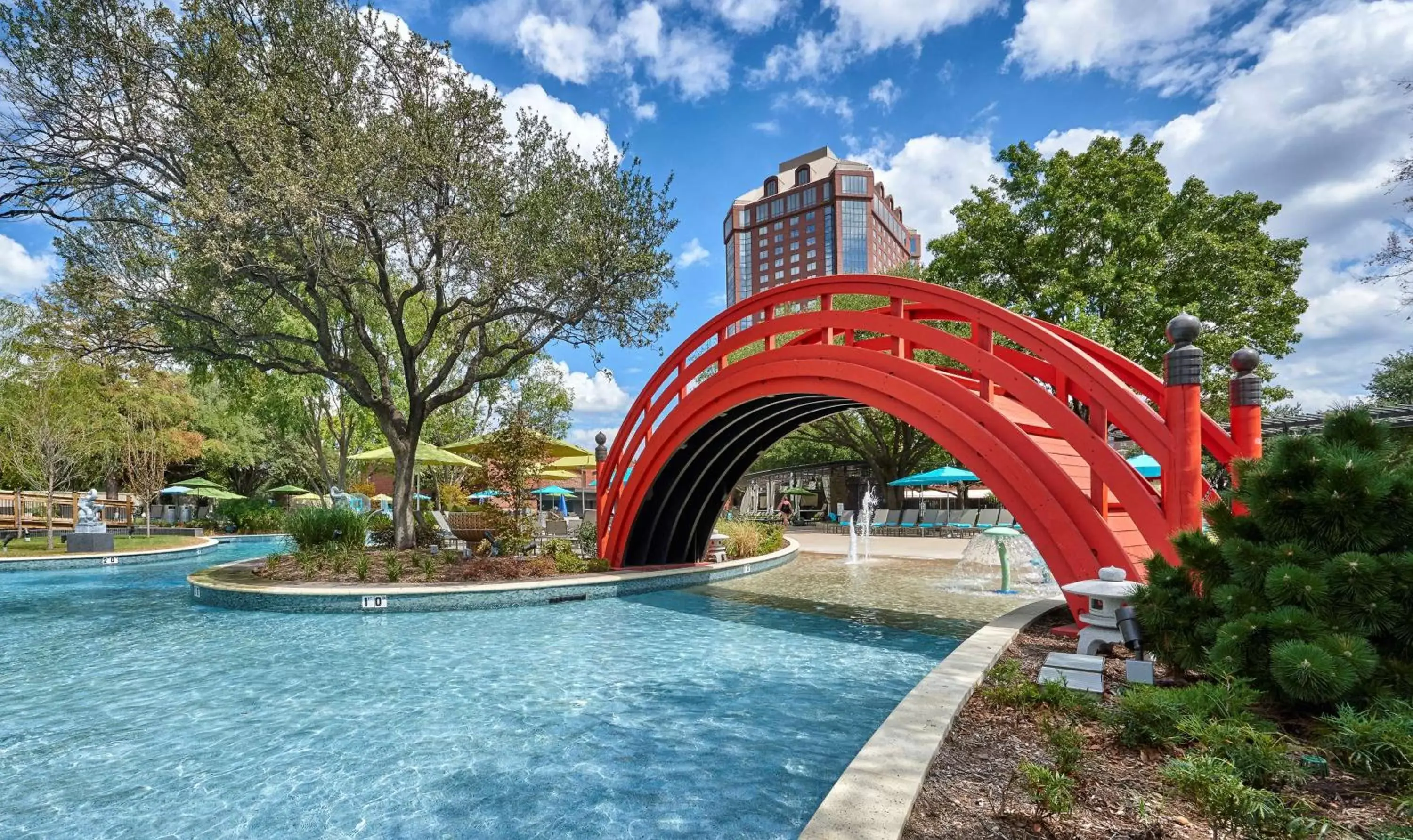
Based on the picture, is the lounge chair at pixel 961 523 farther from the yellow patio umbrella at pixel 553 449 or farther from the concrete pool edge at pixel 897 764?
the concrete pool edge at pixel 897 764

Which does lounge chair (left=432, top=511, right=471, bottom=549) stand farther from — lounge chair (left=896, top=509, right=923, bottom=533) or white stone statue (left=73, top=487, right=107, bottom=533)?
lounge chair (left=896, top=509, right=923, bottom=533)

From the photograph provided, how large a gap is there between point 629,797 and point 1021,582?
1073cm

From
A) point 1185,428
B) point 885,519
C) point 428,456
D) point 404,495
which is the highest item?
point 1185,428

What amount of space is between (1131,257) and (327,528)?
64.7 feet

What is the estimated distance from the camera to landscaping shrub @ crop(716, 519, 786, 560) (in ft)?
53.4

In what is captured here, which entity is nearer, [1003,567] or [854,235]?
[1003,567]

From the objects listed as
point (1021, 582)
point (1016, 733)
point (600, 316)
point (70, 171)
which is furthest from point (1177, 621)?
point (70, 171)

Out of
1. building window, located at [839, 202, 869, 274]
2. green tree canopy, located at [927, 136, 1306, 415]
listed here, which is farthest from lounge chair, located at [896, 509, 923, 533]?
building window, located at [839, 202, 869, 274]

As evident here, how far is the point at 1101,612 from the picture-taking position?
512cm

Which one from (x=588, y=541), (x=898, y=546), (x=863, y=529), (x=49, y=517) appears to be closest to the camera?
(x=588, y=541)

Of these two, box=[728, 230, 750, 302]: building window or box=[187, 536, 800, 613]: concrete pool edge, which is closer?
box=[187, 536, 800, 613]: concrete pool edge

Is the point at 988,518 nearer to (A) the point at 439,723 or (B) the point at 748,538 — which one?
(B) the point at 748,538

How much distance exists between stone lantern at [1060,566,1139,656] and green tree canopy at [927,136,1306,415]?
11.4 m

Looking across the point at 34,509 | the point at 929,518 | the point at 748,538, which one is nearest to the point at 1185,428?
the point at 748,538
